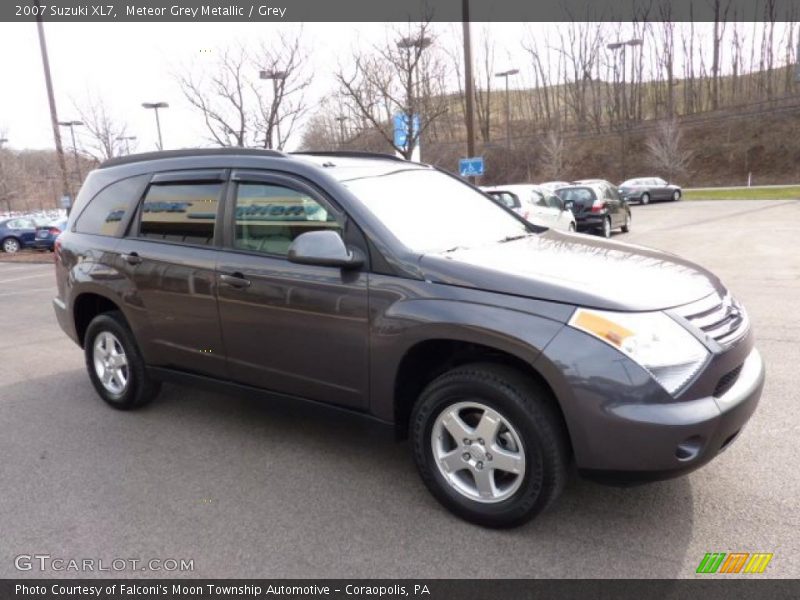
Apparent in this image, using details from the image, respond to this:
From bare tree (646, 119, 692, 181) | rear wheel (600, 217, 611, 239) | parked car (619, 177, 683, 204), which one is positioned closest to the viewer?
rear wheel (600, 217, 611, 239)

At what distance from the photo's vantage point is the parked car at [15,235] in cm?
2331

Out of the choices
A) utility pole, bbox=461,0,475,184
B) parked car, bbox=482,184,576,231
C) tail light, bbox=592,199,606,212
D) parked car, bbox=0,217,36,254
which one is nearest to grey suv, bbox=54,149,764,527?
parked car, bbox=482,184,576,231

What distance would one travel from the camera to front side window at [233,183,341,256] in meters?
→ 3.54

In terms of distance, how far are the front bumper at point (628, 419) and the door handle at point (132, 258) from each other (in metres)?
2.99

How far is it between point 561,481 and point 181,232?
2.87 meters

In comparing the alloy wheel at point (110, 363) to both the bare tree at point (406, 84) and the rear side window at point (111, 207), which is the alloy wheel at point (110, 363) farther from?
the bare tree at point (406, 84)

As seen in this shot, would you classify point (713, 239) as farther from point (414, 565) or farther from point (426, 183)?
point (414, 565)

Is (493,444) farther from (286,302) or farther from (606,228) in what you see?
(606,228)

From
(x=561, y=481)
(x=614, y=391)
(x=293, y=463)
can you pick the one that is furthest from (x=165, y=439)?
(x=614, y=391)

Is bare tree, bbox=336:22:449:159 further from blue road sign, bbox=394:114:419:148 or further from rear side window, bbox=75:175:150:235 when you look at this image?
rear side window, bbox=75:175:150:235

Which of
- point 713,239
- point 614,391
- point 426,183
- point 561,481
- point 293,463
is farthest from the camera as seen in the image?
point 713,239

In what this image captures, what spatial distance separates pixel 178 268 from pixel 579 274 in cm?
255

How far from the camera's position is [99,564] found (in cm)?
284

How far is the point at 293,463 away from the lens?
3.77m
